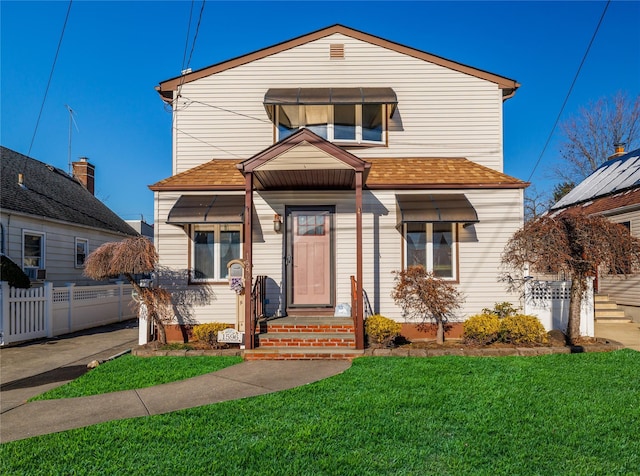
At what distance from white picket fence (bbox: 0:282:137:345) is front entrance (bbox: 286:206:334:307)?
4.32 meters

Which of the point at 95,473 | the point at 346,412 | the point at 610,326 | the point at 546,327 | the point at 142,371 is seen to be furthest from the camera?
the point at 610,326

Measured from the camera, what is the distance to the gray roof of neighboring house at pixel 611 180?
43.6 feet

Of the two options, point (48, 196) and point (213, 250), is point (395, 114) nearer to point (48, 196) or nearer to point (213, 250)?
point (213, 250)

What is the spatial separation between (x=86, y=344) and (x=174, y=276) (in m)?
2.77

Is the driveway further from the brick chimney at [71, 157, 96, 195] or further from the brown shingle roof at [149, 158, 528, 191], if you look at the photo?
the brick chimney at [71, 157, 96, 195]

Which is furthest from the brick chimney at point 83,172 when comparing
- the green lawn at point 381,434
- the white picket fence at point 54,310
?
the green lawn at point 381,434

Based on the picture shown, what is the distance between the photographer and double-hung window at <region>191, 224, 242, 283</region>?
28.6ft

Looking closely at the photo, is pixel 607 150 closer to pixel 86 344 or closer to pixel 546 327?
pixel 546 327

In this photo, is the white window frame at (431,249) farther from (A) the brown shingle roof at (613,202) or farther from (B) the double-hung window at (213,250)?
(A) the brown shingle roof at (613,202)

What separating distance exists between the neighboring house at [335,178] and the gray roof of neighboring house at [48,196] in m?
5.98

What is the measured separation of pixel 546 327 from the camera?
8.51 metres

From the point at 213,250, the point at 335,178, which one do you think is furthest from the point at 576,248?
the point at 213,250

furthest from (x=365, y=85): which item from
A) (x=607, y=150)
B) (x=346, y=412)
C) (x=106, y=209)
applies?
(x=607, y=150)

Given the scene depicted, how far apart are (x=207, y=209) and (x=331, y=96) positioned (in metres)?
4.03
